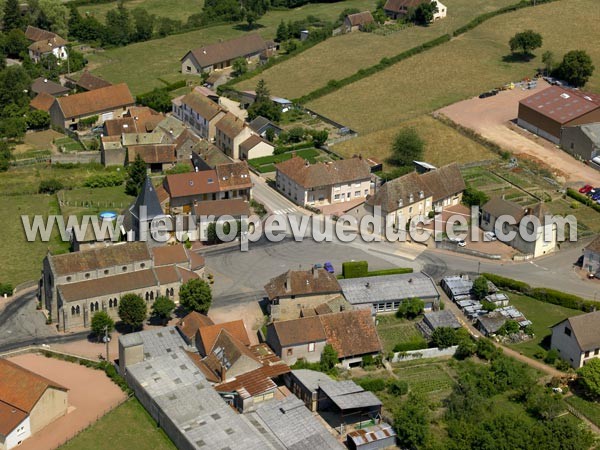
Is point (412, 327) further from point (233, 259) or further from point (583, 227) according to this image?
point (583, 227)

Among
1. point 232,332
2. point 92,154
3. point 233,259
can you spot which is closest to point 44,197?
point 92,154

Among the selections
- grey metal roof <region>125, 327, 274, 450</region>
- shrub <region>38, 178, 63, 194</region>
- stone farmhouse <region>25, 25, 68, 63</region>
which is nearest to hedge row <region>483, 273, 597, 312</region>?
grey metal roof <region>125, 327, 274, 450</region>

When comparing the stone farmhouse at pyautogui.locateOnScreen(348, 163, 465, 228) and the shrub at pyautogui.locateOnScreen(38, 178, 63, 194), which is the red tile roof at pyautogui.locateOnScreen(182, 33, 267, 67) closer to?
the shrub at pyautogui.locateOnScreen(38, 178, 63, 194)

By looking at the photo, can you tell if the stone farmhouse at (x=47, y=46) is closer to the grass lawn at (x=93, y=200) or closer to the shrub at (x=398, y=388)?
the grass lawn at (x=93, y=200)

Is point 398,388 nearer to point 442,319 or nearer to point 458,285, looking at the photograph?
point 442,319

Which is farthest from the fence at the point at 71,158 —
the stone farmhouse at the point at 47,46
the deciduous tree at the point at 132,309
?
the deciduous tree at the point at 132,309

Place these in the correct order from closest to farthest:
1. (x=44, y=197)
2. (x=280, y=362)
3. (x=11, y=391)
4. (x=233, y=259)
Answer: (x=11, y=391) < (x=280, y=362) < (x=233, y=259) < (x=44, y=197)
